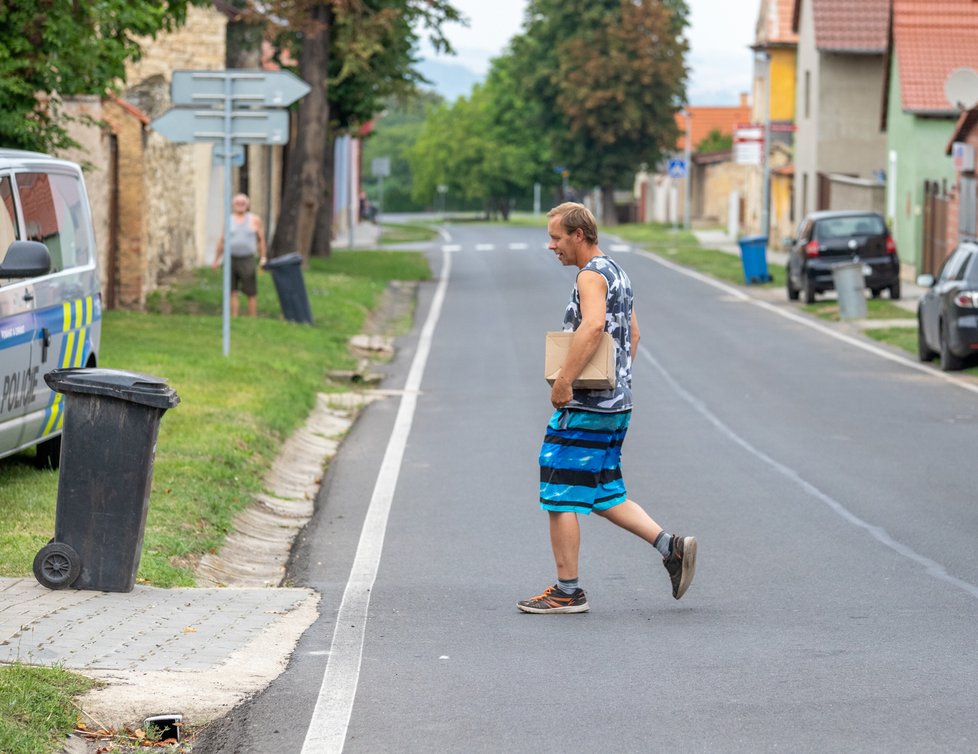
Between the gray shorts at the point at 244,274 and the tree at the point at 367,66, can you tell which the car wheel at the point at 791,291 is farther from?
the gray shorts at the point at 244,274

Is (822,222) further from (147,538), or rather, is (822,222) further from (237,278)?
(147,538)

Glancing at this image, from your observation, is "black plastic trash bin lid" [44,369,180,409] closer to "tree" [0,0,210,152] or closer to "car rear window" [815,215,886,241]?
"tree" [0,0,210,152]

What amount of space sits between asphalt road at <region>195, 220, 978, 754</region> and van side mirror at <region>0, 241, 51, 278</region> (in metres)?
2.15

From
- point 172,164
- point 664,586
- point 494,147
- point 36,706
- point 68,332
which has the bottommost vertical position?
point 664,586

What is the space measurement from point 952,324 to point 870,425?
4857mm

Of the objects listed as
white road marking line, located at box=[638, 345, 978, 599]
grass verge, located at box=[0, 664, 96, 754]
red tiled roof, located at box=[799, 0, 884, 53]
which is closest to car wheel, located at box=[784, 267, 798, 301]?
white road marking line, located at box=[638, 345, 978, 599]

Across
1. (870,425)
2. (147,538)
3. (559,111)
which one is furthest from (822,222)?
(559,111)

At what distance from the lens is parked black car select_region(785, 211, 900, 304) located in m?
31.2

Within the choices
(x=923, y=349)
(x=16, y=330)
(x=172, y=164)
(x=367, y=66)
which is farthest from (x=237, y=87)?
(x=367, y=66)

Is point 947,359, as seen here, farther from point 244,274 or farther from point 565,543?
point 565,543

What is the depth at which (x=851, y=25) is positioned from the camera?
51.0 meters

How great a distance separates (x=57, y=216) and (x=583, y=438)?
16.3ft

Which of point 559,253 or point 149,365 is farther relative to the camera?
point 149,365

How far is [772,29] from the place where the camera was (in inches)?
2414
